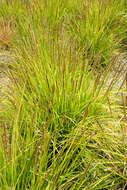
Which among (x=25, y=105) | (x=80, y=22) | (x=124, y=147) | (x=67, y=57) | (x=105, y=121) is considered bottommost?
(x=124, y=147)

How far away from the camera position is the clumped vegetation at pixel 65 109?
4.81ft

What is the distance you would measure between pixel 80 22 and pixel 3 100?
1.39 metres

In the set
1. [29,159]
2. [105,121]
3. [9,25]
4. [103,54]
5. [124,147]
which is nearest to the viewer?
[29,159]

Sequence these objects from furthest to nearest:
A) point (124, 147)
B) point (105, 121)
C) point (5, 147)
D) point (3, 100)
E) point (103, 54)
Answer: point (103, 54), point (3, 100), point (105, 121), point (124, 147), point (5, 147)

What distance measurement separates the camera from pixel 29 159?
146 centimetres

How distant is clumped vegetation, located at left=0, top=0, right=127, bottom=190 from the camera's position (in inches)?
57.7

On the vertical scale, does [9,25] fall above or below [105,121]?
above

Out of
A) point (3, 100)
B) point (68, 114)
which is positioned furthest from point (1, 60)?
point (68, 114)

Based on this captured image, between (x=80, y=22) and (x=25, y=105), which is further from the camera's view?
(x=80, y=22)

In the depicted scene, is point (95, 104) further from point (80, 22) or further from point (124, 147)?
point (80, 22)

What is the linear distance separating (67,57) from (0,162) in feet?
3.23

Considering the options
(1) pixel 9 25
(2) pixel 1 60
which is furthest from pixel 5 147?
(1) pixel 9 25

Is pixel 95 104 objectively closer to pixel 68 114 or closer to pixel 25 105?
pixel 68 114

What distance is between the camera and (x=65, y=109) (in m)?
2.03
